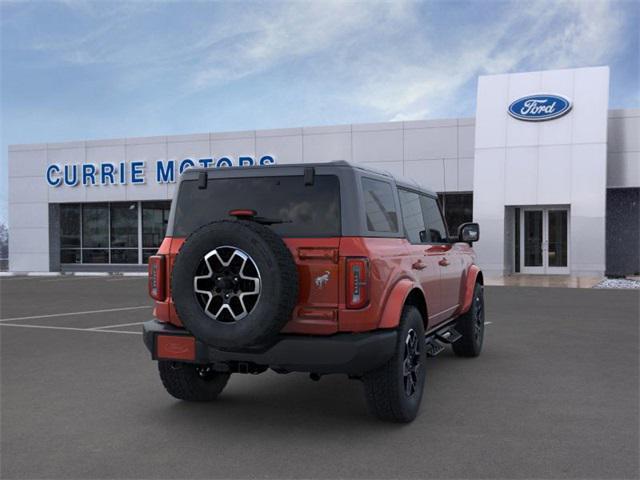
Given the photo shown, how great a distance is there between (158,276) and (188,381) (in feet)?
3.22

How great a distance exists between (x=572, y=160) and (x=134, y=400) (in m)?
20.1

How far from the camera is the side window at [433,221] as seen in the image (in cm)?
657

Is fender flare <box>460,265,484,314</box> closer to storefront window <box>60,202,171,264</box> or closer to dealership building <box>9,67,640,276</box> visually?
dealership building <box>9,67,640,276</box>

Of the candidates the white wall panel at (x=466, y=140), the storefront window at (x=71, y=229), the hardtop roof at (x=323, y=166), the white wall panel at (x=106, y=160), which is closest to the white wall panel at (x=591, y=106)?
the white wall panel at (x=466, y=140)

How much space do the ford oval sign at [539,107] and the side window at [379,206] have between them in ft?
62.7

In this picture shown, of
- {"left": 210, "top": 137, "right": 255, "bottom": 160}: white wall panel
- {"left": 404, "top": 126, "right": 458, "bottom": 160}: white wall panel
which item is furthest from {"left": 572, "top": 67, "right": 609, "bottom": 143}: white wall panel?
{"left": 210, "top": 137, "right": 255, "bottom": 160}: white wall panel

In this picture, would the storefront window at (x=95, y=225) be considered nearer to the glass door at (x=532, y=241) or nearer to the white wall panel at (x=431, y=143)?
the white wall panel at (x=431, y=143)

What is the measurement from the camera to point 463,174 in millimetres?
25625

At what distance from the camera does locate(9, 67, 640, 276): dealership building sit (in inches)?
894

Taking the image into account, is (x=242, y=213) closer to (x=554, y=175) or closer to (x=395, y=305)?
(x=395, y=305)

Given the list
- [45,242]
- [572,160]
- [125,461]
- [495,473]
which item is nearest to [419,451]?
[495,473]

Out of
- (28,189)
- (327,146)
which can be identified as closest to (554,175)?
(327,146)

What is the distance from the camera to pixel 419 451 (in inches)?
172

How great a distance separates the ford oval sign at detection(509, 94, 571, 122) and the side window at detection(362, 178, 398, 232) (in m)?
19.1
